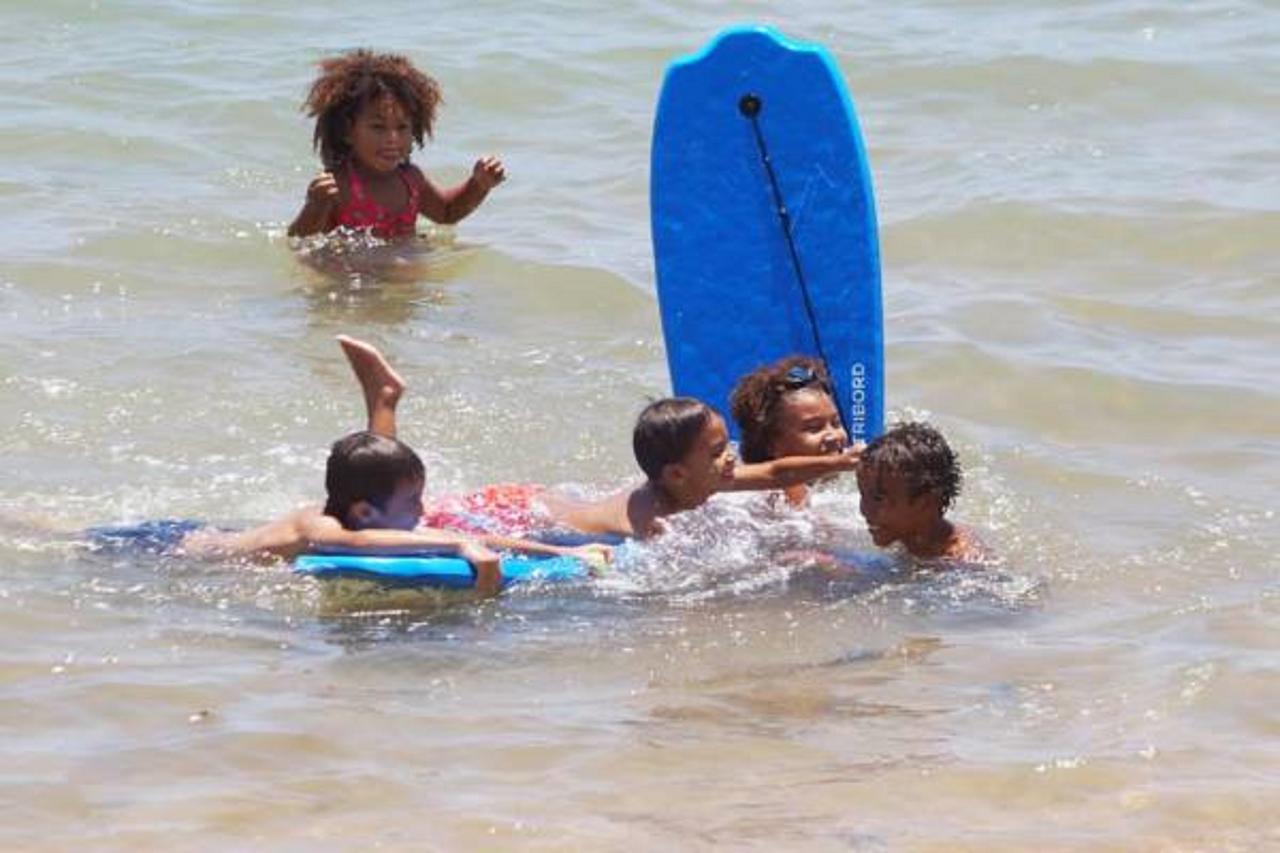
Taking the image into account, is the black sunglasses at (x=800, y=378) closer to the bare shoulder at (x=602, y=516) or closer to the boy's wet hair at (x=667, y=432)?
the boy's wet hair at (x=667, y=432)

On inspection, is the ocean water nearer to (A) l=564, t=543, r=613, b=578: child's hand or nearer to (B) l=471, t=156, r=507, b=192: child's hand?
(A) l=564, t=543, r=613, b=578: child's hand

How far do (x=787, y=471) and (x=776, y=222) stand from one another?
1256mm

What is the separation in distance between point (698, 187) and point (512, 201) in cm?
304

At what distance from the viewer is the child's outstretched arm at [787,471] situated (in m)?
6.50

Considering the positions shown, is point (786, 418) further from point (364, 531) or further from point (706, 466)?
point (364, 531)

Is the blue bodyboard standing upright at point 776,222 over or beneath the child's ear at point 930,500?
over

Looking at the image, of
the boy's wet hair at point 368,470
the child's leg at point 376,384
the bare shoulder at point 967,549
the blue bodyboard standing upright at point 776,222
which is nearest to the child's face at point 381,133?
the blue bodyboard standing upright at point 776,222

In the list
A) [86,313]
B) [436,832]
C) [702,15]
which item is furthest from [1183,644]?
[702,15]

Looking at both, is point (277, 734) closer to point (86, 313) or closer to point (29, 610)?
point (29, 610)

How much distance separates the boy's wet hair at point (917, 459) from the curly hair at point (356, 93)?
3862mm

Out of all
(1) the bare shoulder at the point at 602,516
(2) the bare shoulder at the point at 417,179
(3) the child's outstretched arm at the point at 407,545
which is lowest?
(1) the bare shoulder at the point at 602,516

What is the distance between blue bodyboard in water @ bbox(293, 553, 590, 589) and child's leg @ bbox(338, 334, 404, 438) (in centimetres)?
80

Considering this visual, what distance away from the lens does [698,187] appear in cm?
760

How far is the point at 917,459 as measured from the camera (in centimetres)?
630
